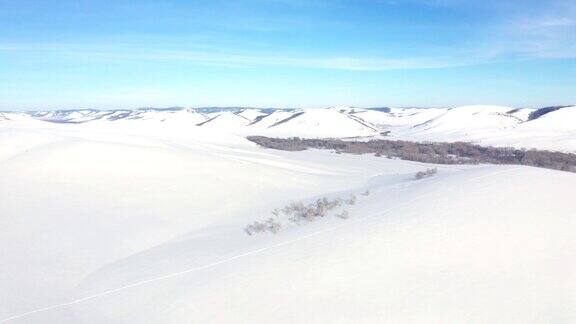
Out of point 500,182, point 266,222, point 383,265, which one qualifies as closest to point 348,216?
point 266,222

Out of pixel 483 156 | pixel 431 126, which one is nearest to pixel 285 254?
pixel 483 156

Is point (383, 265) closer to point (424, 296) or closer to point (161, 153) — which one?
point (424, 296)

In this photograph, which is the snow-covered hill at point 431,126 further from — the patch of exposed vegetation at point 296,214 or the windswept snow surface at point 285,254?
the patch of exposed vegetation at point 296,214

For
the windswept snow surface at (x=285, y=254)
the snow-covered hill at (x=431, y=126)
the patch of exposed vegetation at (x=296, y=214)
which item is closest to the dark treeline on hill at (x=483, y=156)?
the snow-covered hill at (x=431, y=126)

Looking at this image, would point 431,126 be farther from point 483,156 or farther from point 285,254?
point 285,254

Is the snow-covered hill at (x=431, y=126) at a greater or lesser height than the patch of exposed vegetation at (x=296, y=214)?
greater

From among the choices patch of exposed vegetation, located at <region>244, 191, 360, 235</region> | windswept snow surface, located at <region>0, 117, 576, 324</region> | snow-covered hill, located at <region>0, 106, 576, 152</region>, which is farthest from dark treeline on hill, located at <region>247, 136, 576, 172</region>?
patch of exposed vegetation, located at <region>244, 191, 360, 235</region>

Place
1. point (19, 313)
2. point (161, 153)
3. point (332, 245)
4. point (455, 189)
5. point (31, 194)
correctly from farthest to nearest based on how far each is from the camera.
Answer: point (161, 153) < point (31, 194) < point (455, 189) < point (332, 245) < point (19, 313)

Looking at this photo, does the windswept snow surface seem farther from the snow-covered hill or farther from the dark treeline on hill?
the snow-covered hill
